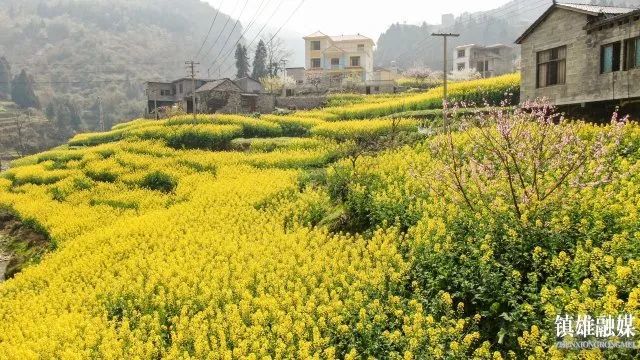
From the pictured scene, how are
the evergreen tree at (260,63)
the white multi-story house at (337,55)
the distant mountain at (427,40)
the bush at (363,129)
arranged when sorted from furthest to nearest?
the distant mountain at (427,40) < the evergreen tree at (260,63) < the white multi-story house at (337,55) < the bush at (363,129)

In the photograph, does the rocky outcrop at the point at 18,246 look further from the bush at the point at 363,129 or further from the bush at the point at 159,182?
the bush at the point at 363,129

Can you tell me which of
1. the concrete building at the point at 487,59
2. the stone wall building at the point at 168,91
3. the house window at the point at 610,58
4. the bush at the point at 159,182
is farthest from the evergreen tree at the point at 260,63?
the house window at the point at 610,58

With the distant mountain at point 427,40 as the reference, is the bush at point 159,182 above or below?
below

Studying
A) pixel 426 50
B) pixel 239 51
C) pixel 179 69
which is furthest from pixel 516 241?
pixel 179 69

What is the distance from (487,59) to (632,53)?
201 feet

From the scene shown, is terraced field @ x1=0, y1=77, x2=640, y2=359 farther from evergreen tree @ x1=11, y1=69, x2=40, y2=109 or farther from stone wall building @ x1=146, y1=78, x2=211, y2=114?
evergreen tree @ x1=11, y1=69, x2=40, y2=109

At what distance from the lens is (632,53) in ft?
60.1

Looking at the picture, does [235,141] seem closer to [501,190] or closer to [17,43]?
[501,190]

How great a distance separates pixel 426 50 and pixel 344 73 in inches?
3270

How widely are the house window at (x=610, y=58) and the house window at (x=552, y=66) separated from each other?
1.89 meters

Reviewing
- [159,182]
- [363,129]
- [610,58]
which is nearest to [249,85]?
[363,129]

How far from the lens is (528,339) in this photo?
6340 mm

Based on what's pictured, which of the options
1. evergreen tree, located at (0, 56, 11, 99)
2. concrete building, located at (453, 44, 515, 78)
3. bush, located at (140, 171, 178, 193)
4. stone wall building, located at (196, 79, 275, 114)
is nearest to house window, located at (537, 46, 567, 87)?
bush, located at (140, 171, 178, 193)

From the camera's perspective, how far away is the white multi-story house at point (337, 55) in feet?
237
